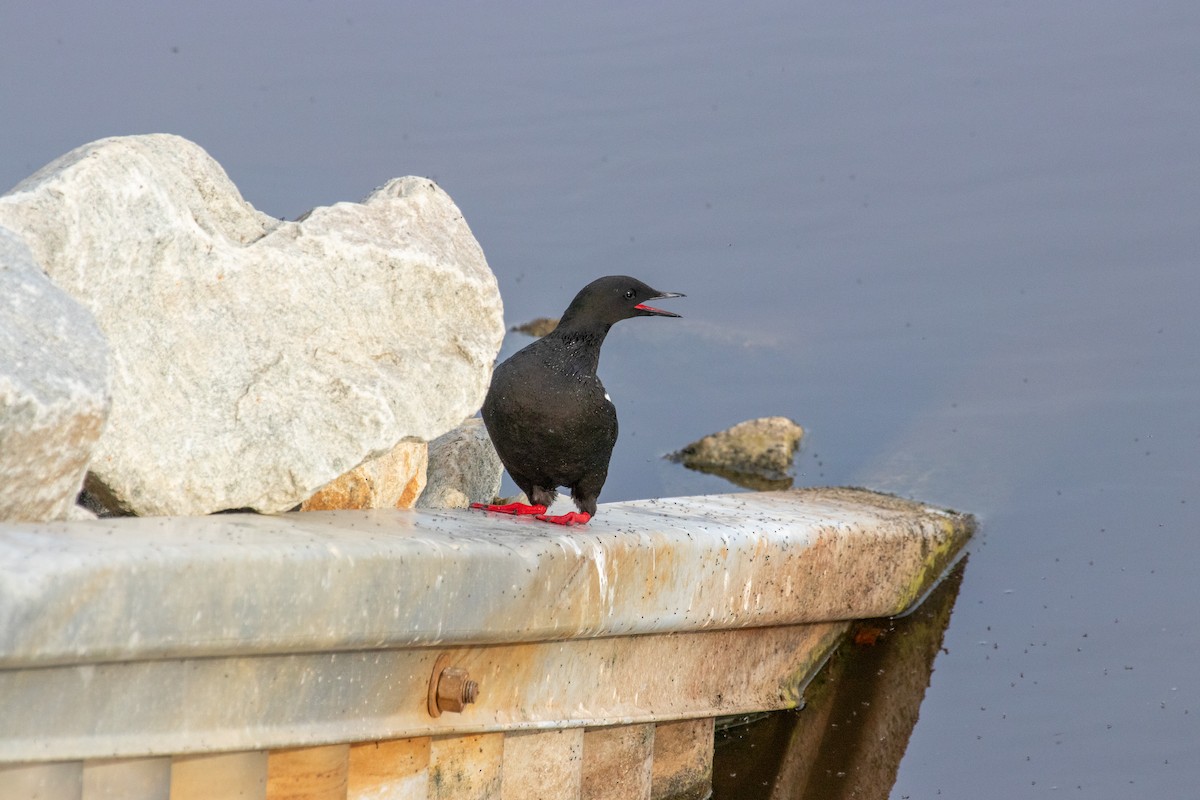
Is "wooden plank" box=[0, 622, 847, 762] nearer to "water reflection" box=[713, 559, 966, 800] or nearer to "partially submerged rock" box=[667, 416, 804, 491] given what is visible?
"water reflection" box=[713, 559, 966, 800]

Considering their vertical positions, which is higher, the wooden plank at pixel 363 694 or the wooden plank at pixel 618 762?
the wooden plank at pixel 363 694

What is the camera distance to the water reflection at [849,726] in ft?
25.2

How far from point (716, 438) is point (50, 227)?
6.67 meters

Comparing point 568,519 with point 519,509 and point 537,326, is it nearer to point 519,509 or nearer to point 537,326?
point 519,509

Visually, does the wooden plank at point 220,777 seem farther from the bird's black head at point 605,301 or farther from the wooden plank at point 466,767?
the bird's black head at point 605,301

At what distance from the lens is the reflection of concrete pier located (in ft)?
12.9

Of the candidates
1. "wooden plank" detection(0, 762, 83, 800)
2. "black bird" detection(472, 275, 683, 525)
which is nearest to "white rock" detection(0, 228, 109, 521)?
"wooden plank" detection(0, 762, 83, 800)

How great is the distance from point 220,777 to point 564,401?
211 cm

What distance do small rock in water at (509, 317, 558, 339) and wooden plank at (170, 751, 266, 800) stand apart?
745 centimetres

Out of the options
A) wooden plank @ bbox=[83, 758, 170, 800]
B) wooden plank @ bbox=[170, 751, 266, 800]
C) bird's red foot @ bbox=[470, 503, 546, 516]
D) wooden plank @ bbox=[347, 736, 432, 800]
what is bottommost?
wooden plank @ bbox=[347, 736, 432, 800]

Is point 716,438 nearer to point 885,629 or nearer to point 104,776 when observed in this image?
point 885,629

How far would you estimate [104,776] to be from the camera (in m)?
4.20

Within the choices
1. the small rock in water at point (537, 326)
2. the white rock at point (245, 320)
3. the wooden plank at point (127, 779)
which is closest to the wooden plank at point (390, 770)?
the wooden plank at point (127, 779)

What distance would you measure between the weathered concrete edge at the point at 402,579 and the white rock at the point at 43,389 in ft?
0.41
